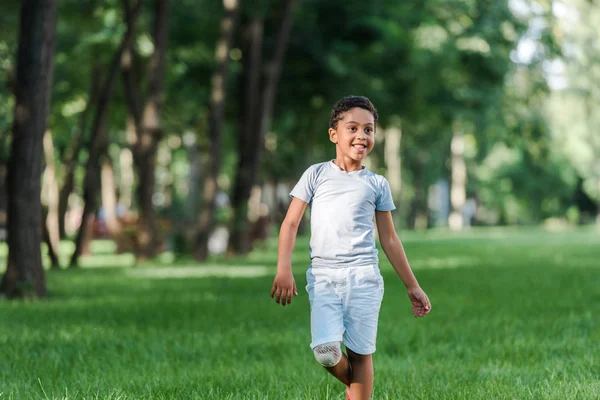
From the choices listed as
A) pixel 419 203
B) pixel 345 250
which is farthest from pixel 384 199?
pixel 419 203

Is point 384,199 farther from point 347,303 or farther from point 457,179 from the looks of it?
point 457,179

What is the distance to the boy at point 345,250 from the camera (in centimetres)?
538

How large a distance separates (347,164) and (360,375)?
42.9 inches

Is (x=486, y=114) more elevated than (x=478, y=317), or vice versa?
(x=486, y=114)

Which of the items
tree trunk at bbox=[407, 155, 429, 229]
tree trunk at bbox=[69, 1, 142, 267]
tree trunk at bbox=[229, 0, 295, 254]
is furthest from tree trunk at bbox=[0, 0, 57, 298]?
tree trunk at bbox=[407, 155, 429, 229]

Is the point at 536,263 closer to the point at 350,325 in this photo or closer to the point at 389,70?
the point at 389,70

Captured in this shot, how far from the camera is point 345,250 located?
5430 mm

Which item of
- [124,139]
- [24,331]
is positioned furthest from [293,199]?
[124,139]

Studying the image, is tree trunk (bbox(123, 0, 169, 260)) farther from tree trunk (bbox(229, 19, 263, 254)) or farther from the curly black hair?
the curly black hair

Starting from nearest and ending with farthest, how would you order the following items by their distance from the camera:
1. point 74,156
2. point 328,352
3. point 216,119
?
point 328,352 < point 74,156 < point 216,119

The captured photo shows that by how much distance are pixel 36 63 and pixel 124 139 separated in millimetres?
33353

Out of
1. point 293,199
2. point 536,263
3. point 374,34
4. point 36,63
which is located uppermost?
point 374,34

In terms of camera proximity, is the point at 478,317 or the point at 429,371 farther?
the point at 478,317

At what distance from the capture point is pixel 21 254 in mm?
13805
